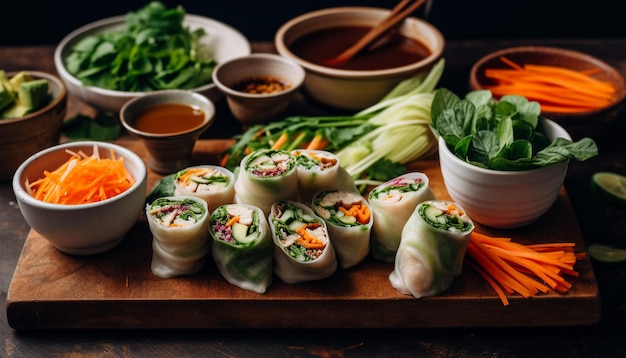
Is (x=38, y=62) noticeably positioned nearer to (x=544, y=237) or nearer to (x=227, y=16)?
(x=227, y=16)

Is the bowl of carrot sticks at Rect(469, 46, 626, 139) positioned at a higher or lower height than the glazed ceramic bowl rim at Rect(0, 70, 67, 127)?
higher

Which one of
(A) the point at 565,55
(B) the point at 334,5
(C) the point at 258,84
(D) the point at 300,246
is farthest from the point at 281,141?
(B) the point at 334,5

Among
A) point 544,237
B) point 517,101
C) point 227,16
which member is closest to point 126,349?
point 544,237

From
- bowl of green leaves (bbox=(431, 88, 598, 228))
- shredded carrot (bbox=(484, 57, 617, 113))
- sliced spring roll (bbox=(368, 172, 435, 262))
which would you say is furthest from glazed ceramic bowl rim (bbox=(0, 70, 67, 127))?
shredded carrot (bbox=(484, 57, 617, 113))

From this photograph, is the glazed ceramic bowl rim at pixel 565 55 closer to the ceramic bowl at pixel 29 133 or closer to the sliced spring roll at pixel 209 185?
the sliced spring roll at pixel 209 185

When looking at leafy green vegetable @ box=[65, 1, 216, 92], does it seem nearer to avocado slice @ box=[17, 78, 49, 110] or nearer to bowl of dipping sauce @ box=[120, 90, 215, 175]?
bowl of dipping sauce @ box=[120, 90, 215, 175]

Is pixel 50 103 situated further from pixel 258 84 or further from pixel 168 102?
pixel 258 84
